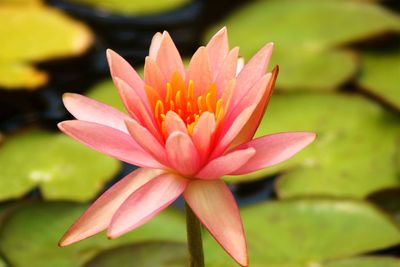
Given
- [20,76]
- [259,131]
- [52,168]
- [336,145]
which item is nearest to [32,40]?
[20,76]

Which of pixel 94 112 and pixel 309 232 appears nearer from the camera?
pixel 94 112

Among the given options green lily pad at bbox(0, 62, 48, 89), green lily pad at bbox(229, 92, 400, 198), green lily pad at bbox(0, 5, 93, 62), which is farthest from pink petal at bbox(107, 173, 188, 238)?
green lily pad at bbox(0, 5, 93, 62)

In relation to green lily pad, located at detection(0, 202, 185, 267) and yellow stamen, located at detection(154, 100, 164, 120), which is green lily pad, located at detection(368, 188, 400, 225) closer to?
green lily pad, located at detection(0, 202, 185, 267)

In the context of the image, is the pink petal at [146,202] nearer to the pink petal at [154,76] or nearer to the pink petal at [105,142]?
the pink petal at [105,142]

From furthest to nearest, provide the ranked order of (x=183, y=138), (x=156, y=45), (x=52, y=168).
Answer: (x=52, y=168) < (x=156, y=45) < (x=183, y=138)

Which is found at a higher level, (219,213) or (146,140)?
(146,140)

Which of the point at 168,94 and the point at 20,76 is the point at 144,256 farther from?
the point at 20,76
